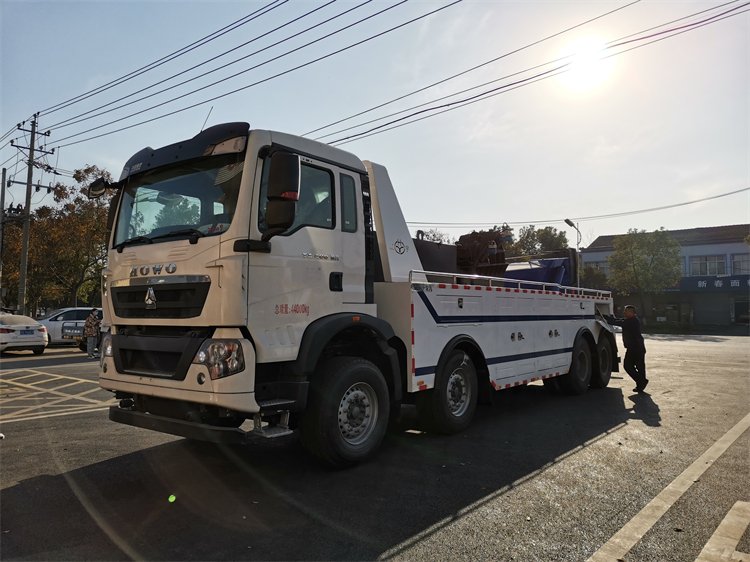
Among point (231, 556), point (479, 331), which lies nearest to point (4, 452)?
point (231, 556)

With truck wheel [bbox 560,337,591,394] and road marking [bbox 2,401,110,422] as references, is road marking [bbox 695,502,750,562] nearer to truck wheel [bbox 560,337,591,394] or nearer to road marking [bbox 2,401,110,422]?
truck wheel [bbox 560,337,591,394]

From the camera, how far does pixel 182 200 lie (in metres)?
4.93

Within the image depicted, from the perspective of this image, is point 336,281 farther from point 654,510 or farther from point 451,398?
point 654,510

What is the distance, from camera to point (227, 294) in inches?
169

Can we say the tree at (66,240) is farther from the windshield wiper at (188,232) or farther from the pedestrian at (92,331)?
the windshield wiper at (188,232)

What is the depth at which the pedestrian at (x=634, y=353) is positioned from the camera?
34.1ft

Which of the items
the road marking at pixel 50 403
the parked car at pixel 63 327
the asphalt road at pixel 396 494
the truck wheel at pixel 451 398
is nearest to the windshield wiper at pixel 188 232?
the asphalt road at pixel 396 494

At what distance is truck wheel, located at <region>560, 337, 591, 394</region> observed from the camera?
966cm

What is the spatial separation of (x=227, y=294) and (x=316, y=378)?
3.95ft

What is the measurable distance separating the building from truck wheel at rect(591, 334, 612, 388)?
131ft

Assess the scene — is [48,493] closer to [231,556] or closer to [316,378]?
[231,556]

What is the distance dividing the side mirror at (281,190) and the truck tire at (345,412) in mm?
1499

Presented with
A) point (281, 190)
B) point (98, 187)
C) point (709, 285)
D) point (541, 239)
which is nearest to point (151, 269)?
point (281, 190)

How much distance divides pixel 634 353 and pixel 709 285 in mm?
45693
